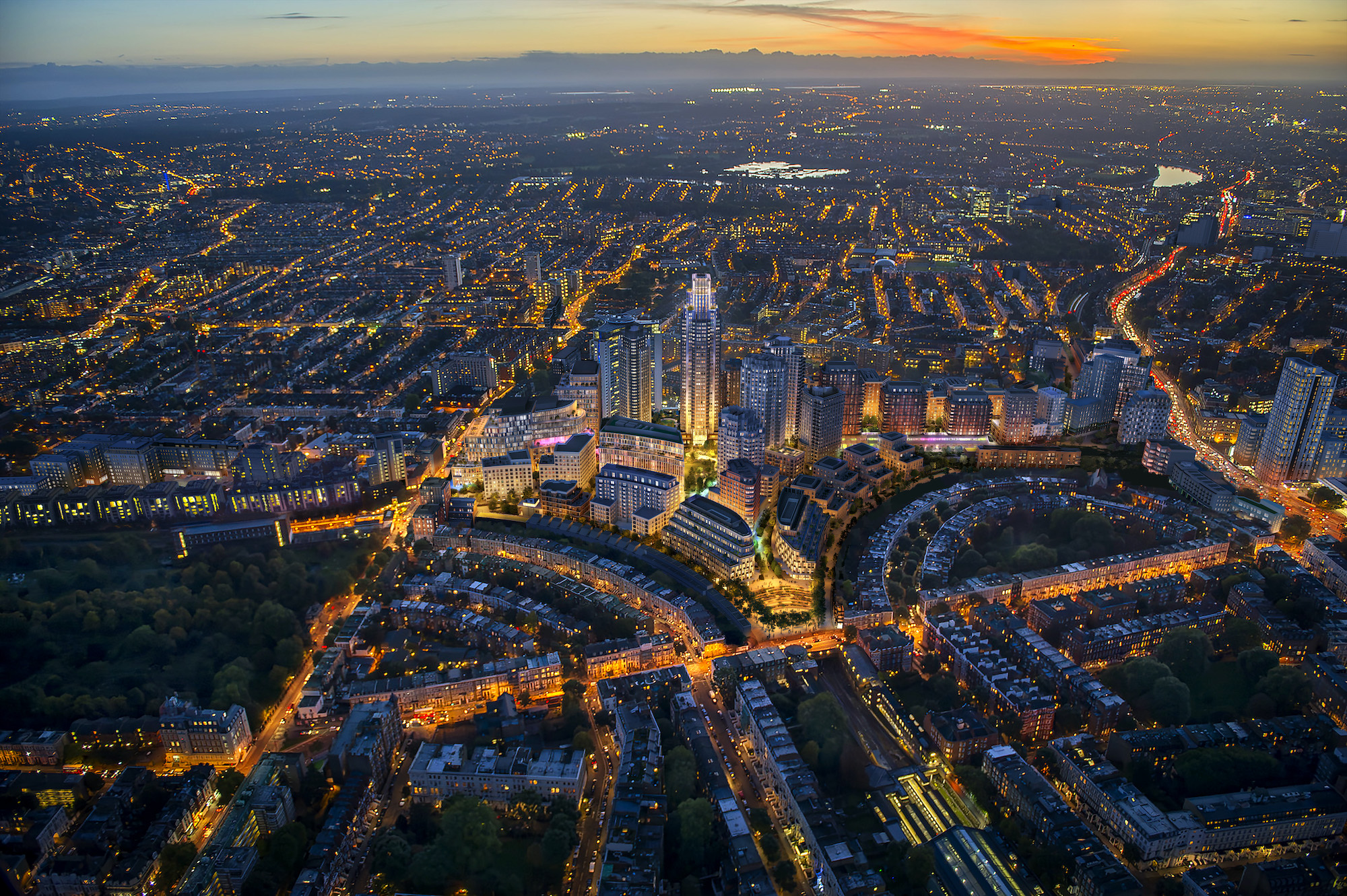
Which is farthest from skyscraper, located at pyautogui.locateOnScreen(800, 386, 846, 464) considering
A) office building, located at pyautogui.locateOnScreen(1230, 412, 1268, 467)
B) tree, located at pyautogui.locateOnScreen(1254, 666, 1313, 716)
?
tree, located at pyautogui.locateOnScreen(1254, 666, 1313, 716)

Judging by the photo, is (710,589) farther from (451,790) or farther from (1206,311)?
(1206,311)

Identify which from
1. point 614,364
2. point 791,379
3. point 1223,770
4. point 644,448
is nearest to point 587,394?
point 614,364

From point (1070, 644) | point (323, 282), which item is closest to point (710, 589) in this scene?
point (1070, 644)

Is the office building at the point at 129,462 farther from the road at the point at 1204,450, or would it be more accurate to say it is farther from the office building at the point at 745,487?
the road at the point at 1204,450

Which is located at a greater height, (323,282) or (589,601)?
(323,282)

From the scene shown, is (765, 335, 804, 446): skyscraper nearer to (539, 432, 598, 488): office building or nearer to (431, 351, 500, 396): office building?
(539, 432, 598, 488): office building

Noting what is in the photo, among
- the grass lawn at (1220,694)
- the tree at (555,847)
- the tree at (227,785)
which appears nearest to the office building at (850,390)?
the grass lawn at (1220,694)
